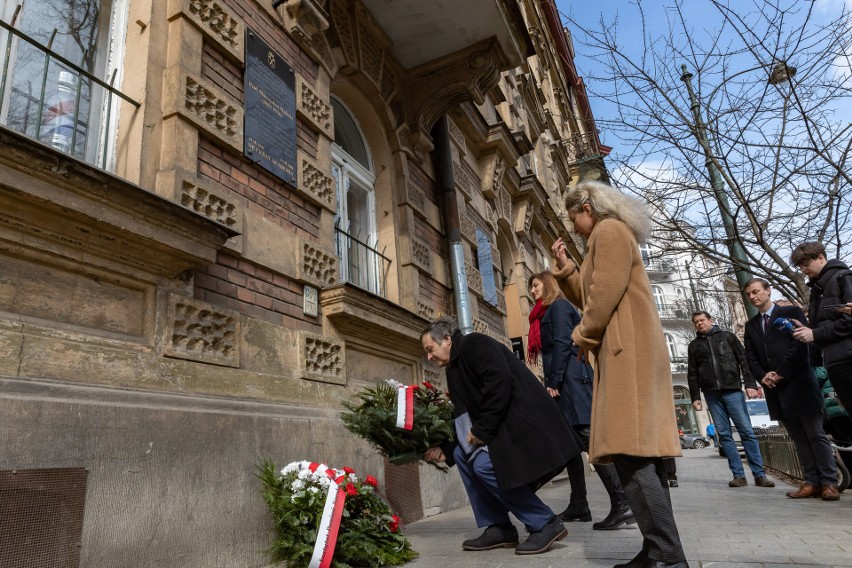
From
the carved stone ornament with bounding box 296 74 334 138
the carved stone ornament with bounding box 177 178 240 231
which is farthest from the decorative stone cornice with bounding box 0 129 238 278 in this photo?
the carved stone ornament with bounding box 296 74 334 138

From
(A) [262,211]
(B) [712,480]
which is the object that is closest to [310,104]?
(A) [262,211]

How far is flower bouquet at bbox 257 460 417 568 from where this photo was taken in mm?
3498

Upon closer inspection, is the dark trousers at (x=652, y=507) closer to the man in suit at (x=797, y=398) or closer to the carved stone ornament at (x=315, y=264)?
the carved stone ornament at (x=315, y=264)

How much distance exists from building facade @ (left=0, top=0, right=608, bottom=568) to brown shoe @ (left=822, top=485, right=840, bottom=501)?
356 centimetres

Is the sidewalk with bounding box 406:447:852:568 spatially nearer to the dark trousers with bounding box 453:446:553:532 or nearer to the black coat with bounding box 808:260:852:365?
the dark trousers with bounding box 453:446:553:532

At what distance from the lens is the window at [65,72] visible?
11.5 ft

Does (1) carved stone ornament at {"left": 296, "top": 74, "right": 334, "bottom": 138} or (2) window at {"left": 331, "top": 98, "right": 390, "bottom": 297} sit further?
(2) window at {"left": 331, "top": 98, "right": 390, "bottom": 297}

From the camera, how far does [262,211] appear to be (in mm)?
4672

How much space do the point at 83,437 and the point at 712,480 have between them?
7.66 m

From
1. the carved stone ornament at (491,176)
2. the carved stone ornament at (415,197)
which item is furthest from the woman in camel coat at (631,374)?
the carved stone ornament at (491,176)

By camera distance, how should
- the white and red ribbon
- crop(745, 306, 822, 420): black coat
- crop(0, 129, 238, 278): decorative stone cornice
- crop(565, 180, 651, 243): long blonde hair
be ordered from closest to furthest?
crop(0, 129, 238, 278): decorative stone cornice
crop(565, 180, 651, 243): long blonde hair
the white and red ribbon
crop(745, 306, 822, 420): black coat

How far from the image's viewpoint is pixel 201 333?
12.3ft

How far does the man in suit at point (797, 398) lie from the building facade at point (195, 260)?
3.43 meters

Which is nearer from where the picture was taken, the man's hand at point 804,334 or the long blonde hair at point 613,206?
the long blonde hair at point 613,206
